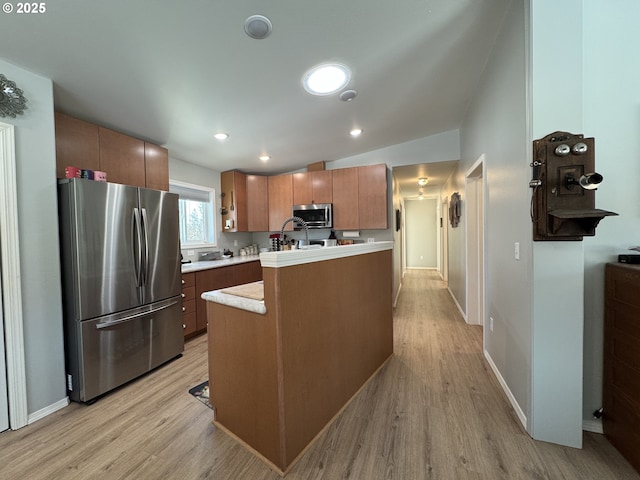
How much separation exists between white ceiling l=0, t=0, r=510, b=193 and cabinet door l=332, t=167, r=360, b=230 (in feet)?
3.42

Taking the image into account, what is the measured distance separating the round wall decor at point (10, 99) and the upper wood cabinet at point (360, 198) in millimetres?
3183

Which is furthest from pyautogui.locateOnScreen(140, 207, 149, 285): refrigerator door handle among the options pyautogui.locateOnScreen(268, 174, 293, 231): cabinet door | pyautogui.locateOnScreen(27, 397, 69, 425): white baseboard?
pyautogui.locateOnScreen(268, 174, 293, 231): cabinet door

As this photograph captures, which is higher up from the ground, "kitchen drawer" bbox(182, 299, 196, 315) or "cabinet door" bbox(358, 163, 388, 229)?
"cabinet door" bbox(358, 163, 388, 229)

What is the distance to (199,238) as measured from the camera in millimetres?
3943

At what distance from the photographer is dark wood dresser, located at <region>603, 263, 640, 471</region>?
1271 millimetres

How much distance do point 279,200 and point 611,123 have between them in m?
3.73

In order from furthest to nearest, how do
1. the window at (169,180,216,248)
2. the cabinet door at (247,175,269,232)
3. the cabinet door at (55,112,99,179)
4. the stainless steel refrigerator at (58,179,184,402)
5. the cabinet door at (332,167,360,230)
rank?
1. the cabinet door at (247,175,269,232)
2. the cabinet door at (332,167,360,230)
3. the window at (169,180,216,248)
4. the cabinet door at (55,112,99,179)
5. the stainless steel refrigerator at (58,179,184,402)

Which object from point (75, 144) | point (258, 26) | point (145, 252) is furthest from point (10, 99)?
point (258, 26)

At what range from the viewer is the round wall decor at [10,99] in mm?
1575

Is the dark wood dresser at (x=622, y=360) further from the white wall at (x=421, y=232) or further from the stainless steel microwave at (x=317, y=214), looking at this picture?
the white wall at (x=421, y=232)

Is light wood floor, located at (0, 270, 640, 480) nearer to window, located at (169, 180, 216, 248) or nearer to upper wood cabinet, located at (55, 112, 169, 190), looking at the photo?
upper wood cabinet, located at (55, 112, 169, 190)

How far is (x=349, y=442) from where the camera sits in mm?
1506

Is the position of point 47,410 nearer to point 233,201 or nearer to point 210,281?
point 210,281

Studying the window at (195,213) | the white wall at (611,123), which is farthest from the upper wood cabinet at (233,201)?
the white wall at (611,123)
